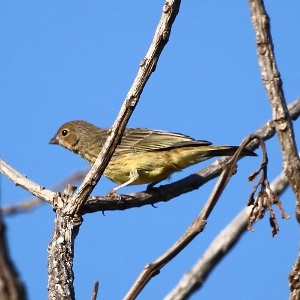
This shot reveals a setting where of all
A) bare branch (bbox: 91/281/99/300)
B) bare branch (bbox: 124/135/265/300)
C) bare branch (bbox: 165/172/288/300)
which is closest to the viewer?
bare branch (bbox: 124/135/265/300)

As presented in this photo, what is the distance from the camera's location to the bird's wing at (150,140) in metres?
7.81

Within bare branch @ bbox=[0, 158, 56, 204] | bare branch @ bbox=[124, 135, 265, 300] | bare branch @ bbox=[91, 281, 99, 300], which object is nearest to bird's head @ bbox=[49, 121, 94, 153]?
bare branch @ bbox=[0, 158, 56, 204]

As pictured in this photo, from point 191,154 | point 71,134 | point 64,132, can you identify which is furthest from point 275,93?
point 64,132

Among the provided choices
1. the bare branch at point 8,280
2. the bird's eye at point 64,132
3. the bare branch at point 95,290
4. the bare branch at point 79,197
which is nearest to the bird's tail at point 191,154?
the bird's eye at point 64,132

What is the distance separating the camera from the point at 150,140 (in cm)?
829

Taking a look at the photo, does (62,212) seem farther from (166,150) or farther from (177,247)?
Result: (166,150)

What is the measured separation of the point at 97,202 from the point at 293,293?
3.37 metres

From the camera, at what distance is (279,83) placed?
1.69 m

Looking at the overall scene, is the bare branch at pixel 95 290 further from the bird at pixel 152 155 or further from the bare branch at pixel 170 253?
the bird at pixel 152 155

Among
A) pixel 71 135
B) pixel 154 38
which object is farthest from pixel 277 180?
pixel 71 135

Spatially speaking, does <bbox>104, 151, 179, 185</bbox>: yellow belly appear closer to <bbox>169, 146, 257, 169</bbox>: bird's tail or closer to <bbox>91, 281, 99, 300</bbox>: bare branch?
<bbox>169, 146, 257, 169</bbox>: bird's tail

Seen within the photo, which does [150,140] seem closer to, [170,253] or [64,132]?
[64,132]

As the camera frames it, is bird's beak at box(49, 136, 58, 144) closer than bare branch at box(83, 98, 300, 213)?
No

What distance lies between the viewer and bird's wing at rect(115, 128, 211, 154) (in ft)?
25.6
